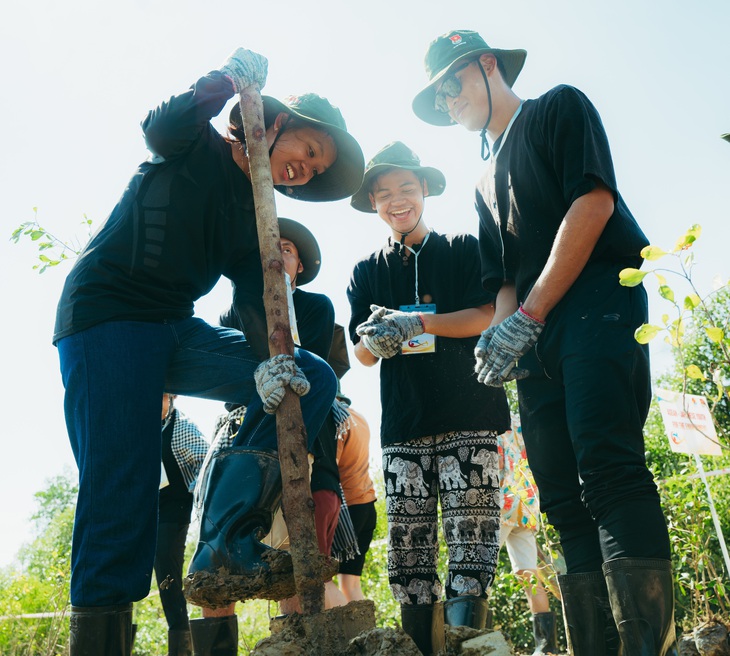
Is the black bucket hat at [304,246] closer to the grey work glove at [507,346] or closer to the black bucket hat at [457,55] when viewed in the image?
the black bucket hat at [457,55]

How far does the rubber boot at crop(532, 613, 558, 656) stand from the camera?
496cm

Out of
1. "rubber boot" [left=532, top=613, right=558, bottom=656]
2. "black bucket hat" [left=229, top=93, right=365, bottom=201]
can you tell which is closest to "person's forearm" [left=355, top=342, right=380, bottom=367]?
"black bucket hat" [left=229, top=93, right=365, bottom=201]

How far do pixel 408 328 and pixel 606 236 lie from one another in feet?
3.56

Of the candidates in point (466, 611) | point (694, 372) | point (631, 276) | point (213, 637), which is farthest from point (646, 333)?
point (213, 637)

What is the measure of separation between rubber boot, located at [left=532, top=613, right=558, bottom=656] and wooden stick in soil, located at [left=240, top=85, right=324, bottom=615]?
345 cm

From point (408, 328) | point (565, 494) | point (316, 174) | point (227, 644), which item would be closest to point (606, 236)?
point (565, 494)

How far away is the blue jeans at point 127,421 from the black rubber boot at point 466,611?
0.90 meters

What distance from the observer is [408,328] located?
3.07m

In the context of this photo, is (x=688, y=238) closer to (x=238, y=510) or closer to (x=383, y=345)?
(x=383, y=345)

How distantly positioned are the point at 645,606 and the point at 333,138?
6.48ft

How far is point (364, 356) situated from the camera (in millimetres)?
3385

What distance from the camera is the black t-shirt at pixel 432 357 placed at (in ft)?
10.1

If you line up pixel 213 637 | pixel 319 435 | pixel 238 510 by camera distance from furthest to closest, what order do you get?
pixel 319 435 → pixel 213 637 → pixel 238 510

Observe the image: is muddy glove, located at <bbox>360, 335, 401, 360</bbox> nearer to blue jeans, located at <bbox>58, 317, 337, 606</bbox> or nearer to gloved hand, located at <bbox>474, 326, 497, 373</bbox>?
blue jeans, located at <bbox>58, 317, 337, 606</bbox>
